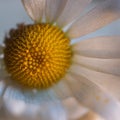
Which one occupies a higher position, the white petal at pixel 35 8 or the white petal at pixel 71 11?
the white petal at pixel 35 8

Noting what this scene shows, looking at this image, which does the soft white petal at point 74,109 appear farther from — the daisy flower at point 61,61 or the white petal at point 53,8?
the white petal at point 53,8

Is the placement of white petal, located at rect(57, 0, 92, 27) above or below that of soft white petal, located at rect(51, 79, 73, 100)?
above

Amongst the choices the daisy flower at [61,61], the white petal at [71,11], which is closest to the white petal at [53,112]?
the daisy flower at [61,61]

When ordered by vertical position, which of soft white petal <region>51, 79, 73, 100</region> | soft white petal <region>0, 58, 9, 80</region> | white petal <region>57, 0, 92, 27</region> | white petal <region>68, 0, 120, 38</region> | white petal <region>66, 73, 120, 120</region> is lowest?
white petal <region>66, 73, 120, 120</region>

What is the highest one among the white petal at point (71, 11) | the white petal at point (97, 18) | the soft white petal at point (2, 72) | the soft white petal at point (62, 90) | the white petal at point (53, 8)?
the white petal at point (53, 8)

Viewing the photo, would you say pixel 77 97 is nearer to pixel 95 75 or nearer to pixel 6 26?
pixel 95 75

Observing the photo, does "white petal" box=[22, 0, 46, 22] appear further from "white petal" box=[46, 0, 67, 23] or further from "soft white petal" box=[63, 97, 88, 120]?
"soft white petal" box=[63, 97, 88, 120]

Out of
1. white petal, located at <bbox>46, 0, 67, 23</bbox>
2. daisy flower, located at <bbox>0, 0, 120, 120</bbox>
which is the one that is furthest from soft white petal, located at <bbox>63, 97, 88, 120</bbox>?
white petal, located at <bbox>46, 0, 67, 23</bbox>
